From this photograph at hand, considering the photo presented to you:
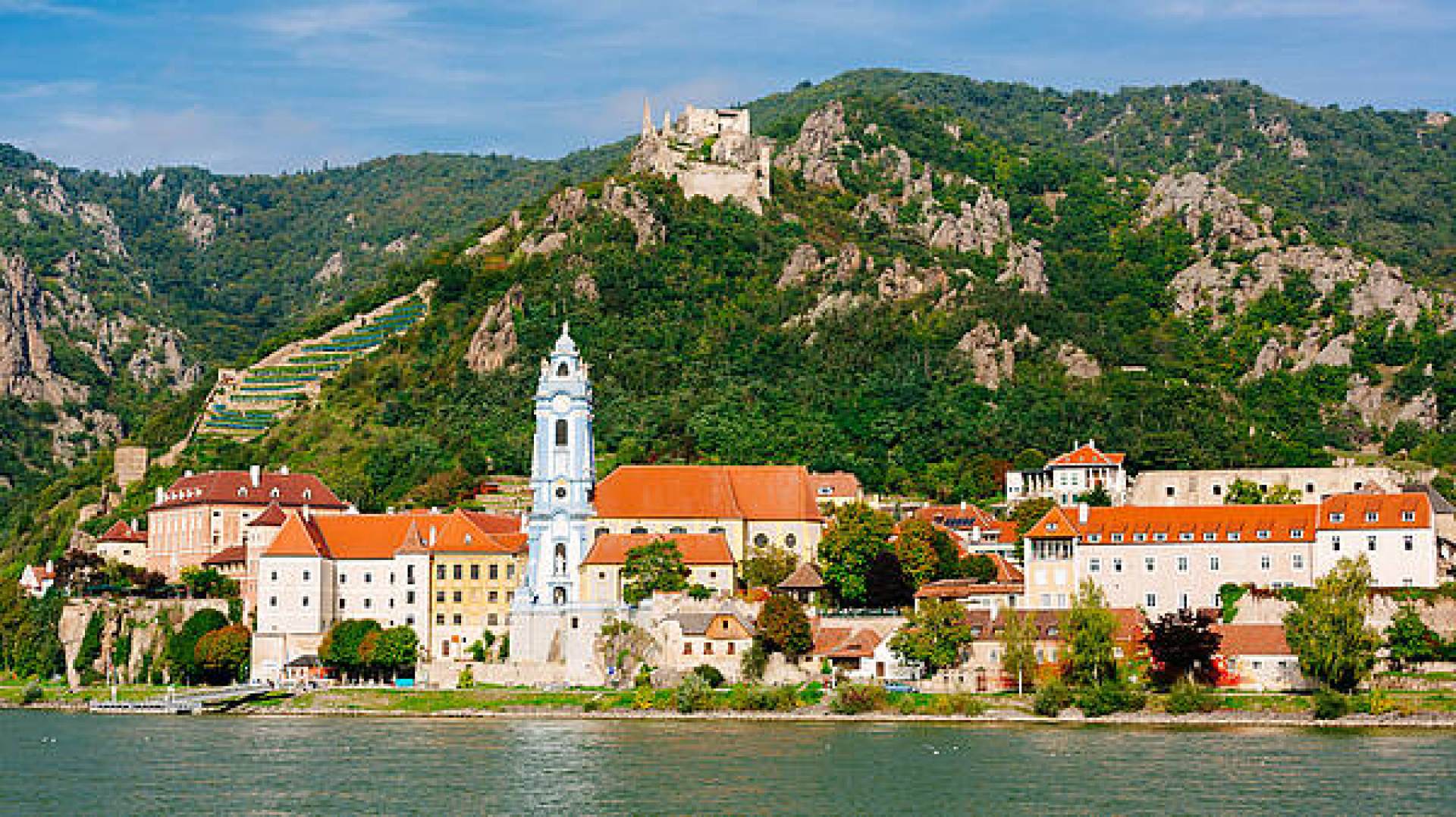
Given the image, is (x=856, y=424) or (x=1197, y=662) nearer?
(x=1197, y=662)

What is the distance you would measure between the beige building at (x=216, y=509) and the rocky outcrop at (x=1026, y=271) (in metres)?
58.5

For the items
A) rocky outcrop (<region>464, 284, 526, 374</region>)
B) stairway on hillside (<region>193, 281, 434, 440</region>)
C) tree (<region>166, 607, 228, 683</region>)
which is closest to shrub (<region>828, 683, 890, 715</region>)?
tree (<region>166, 607, 228, 683</region>)

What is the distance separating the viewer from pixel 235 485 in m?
109

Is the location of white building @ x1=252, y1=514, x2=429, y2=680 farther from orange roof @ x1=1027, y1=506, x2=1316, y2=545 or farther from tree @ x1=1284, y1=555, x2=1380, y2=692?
tree @ x1=1284, y1=555, x2=1380, y2=692

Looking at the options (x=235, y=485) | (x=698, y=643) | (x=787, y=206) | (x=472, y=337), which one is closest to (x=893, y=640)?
(x=698, y=643)

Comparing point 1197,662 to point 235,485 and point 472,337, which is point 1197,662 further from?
point 472,337

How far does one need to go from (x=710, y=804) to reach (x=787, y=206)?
112 metres

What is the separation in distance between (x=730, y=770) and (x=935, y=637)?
1973cm

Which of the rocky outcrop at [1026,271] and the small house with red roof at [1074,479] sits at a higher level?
the rocky outcrop at [1026,271]

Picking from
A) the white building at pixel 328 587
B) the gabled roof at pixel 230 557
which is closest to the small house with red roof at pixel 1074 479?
the white building at pixel 328 587

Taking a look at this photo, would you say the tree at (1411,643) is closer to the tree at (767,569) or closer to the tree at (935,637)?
the tree at (935,637)

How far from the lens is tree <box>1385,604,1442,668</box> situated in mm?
75750

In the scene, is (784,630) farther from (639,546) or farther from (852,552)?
(639,546)

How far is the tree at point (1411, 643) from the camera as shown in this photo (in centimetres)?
7575
